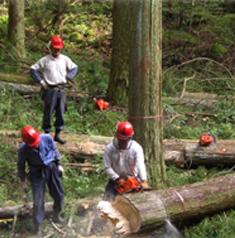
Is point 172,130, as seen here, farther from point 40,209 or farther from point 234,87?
point 40,209

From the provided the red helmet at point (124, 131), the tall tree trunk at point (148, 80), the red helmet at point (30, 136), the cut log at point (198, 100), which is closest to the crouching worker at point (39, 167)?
the red helmet at point (30, 136)

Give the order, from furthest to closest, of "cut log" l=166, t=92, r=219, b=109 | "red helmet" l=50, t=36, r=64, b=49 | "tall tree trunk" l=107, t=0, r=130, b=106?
1. "cut log" l=166, t=92, r=219, b=109
2. "tall tree trunk" l=107, t=0, r=130, b=106
3. "red helmet" l=50, t=36, r=64, b=49

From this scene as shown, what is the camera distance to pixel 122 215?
15.4ft

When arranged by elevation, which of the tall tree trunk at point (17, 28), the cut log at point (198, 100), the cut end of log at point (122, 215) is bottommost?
the cut end of log at point (122, 215)

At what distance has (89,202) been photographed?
5.98 m

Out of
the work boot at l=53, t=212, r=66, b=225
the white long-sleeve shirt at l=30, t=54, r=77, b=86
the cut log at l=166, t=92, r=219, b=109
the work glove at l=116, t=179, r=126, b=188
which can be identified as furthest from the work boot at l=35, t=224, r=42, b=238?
the cut log at l=166, t=92, r=219, b=109

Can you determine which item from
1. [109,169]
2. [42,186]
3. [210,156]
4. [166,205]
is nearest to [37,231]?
[42,186]

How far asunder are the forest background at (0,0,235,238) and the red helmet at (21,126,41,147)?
1.42m

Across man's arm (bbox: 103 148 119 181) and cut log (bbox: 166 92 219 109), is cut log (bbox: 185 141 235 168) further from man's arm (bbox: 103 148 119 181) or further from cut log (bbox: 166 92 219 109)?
cut log (bbox: 166 92 219 109)

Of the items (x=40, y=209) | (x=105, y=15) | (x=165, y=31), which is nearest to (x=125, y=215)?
(x=40, y=209)

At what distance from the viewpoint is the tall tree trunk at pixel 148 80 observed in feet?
17.8

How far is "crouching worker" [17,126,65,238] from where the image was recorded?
16.5 ft

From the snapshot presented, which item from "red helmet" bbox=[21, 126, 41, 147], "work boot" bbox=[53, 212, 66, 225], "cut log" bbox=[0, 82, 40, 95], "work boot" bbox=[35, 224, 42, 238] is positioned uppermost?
"cut log" bbox=[0, 82, 40, 95]

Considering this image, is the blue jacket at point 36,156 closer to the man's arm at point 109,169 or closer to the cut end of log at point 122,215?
the man's arm at point 109,169
